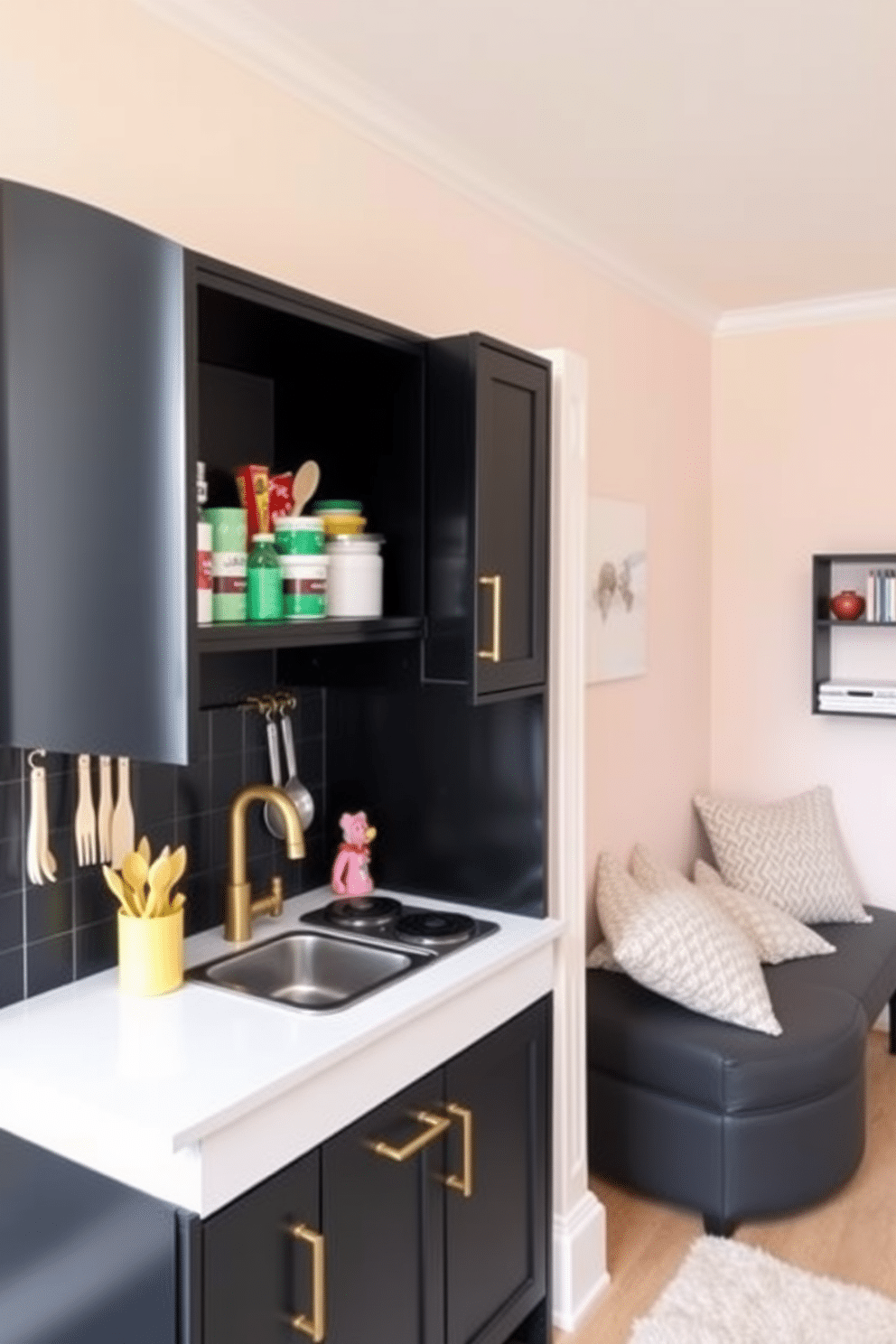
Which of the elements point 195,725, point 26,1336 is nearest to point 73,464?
point 195,725

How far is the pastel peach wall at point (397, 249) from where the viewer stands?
173 cm

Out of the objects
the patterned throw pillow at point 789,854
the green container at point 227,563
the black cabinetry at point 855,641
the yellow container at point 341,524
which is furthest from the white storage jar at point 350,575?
the black cabinetry at point 855,641

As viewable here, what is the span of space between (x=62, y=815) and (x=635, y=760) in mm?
2096

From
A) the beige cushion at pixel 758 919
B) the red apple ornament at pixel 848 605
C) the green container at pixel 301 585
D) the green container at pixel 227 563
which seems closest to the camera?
the green container at pixel 227 563

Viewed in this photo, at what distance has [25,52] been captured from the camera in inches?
65.0

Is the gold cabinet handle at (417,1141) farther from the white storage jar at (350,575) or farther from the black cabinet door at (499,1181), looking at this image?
the white storage jar at (350,575)

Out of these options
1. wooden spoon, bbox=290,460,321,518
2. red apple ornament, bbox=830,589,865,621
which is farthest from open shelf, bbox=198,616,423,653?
red apple ornament, bbox=830,589,865,621

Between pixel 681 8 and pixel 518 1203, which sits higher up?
pixel 681 8

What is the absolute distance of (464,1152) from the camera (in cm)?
187

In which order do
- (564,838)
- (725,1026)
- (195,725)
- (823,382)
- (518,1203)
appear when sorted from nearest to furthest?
(195,725) → (518,1203) → (564,838) → (725,1026) → (823,382)

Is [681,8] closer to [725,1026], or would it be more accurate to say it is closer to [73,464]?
[73,464]

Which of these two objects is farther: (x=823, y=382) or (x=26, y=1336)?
(x=823, y=382)

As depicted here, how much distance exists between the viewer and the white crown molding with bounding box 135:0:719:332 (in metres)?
1.92

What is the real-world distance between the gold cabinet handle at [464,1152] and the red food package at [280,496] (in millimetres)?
1056
